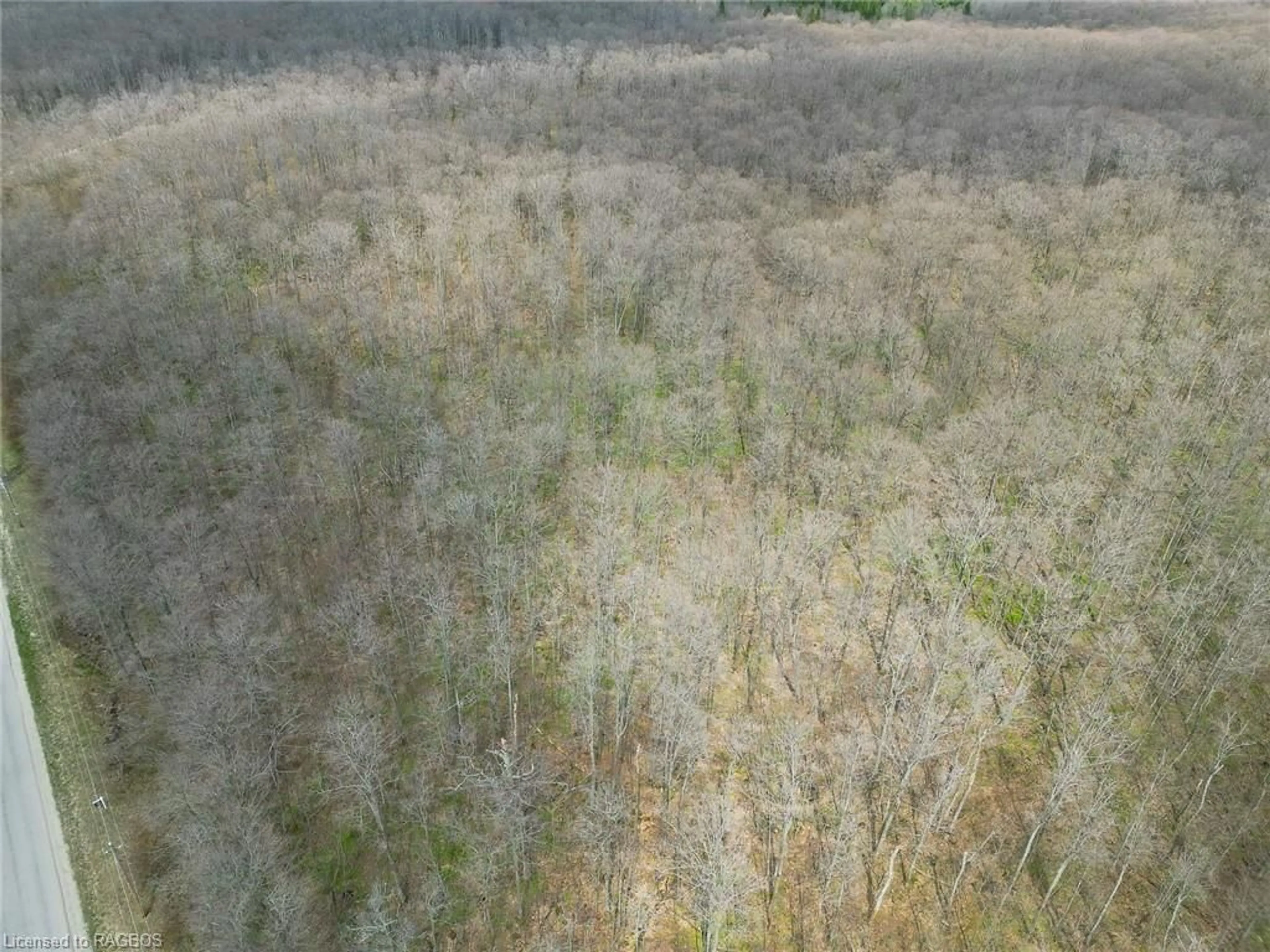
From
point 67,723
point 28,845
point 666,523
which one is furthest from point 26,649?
point 666,523

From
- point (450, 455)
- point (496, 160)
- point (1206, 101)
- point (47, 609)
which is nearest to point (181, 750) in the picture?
point (47, 609)

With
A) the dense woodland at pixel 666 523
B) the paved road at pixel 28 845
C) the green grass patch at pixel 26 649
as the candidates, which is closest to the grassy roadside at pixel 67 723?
the green grass patch at pixel 26 649

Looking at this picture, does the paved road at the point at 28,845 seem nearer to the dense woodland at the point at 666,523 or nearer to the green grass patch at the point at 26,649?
the green grass patch at the point at 26,649

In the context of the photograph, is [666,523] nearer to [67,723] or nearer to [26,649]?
[67,723]

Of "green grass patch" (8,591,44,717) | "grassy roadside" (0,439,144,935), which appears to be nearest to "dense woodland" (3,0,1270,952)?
"grassy roadside" (0,439,144,935)

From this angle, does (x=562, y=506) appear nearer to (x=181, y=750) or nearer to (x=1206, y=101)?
(x=181, y=750)

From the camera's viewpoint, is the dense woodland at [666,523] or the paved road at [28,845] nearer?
the paved road at [28,845]
